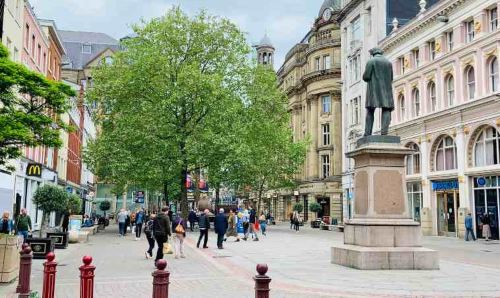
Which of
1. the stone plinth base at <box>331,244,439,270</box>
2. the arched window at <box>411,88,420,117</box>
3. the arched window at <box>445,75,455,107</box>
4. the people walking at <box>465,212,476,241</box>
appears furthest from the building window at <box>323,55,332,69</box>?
the stone plinth base at <box>331,244,439,270</box>

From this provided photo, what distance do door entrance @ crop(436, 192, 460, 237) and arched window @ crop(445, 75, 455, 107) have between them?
225 inches

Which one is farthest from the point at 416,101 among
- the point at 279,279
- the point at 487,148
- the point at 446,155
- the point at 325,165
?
the point at 279,279

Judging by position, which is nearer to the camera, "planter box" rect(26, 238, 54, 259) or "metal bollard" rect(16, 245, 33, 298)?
"metal bollard" rect(16, 245, 33, 298)

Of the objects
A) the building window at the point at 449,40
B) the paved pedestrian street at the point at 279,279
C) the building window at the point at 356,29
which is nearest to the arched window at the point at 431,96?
the building window at the point at 449,40

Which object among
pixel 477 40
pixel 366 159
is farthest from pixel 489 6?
pixel 366 159

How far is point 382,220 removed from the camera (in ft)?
47.8

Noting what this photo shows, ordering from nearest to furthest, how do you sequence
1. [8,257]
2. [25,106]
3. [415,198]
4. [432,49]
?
[8,257]
[25,106]
[432,49]
[415,198]

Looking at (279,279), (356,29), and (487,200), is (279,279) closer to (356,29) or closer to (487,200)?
(487,200)

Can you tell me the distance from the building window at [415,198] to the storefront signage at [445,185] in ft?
6.96

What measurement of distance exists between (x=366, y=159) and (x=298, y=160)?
40145 mm

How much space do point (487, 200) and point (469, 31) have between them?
33.0 feet

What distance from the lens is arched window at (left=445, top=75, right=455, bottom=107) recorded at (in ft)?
111

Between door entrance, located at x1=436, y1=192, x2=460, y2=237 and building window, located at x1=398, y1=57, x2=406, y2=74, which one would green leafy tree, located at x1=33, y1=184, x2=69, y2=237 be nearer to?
door entrance, located at x1=436, y1=192, x2=460, y2=237

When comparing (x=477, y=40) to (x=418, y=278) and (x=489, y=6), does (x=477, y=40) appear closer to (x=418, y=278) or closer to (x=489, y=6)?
(x=489, y=6)
